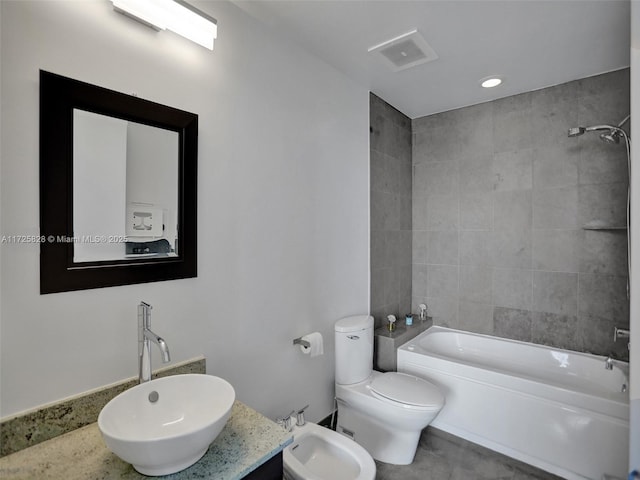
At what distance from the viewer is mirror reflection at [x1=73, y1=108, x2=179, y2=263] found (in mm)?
1195

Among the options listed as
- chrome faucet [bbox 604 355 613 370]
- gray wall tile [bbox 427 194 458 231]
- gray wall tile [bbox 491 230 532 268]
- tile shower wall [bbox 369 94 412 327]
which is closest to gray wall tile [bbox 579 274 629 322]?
chrome faucet [bbox 604 355 613 370]

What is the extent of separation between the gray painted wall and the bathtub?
0.18m

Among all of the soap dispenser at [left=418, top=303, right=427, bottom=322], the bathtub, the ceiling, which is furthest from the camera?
the soap dispenser at [left=418, top=303, right=427, bottom=322]

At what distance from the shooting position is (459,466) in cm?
207

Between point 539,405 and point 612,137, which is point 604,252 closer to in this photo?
point 612,137

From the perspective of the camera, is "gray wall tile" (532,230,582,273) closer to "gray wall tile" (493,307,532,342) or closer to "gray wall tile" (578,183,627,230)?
"gray wall tile" (578,183,627,230)

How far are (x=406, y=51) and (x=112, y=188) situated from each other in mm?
1848

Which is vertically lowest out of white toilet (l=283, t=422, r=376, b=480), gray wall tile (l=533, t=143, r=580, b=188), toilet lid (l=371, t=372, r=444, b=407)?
white toilet (l=283, t=422, r=376, b=480)

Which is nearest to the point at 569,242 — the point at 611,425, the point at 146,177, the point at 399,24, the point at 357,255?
the point at 611,425

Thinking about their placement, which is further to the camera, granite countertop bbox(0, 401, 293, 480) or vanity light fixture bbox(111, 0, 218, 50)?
vanity light fixture bbox(111, 0, 218, 50)

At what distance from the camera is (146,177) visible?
1364 millimetres

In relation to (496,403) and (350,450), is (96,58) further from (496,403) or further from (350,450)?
(496,403)

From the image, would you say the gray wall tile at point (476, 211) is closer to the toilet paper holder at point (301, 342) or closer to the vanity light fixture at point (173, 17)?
the toilet paper holder at point (301, 342)

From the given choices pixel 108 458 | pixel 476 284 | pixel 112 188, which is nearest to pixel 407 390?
pixel 476 284
